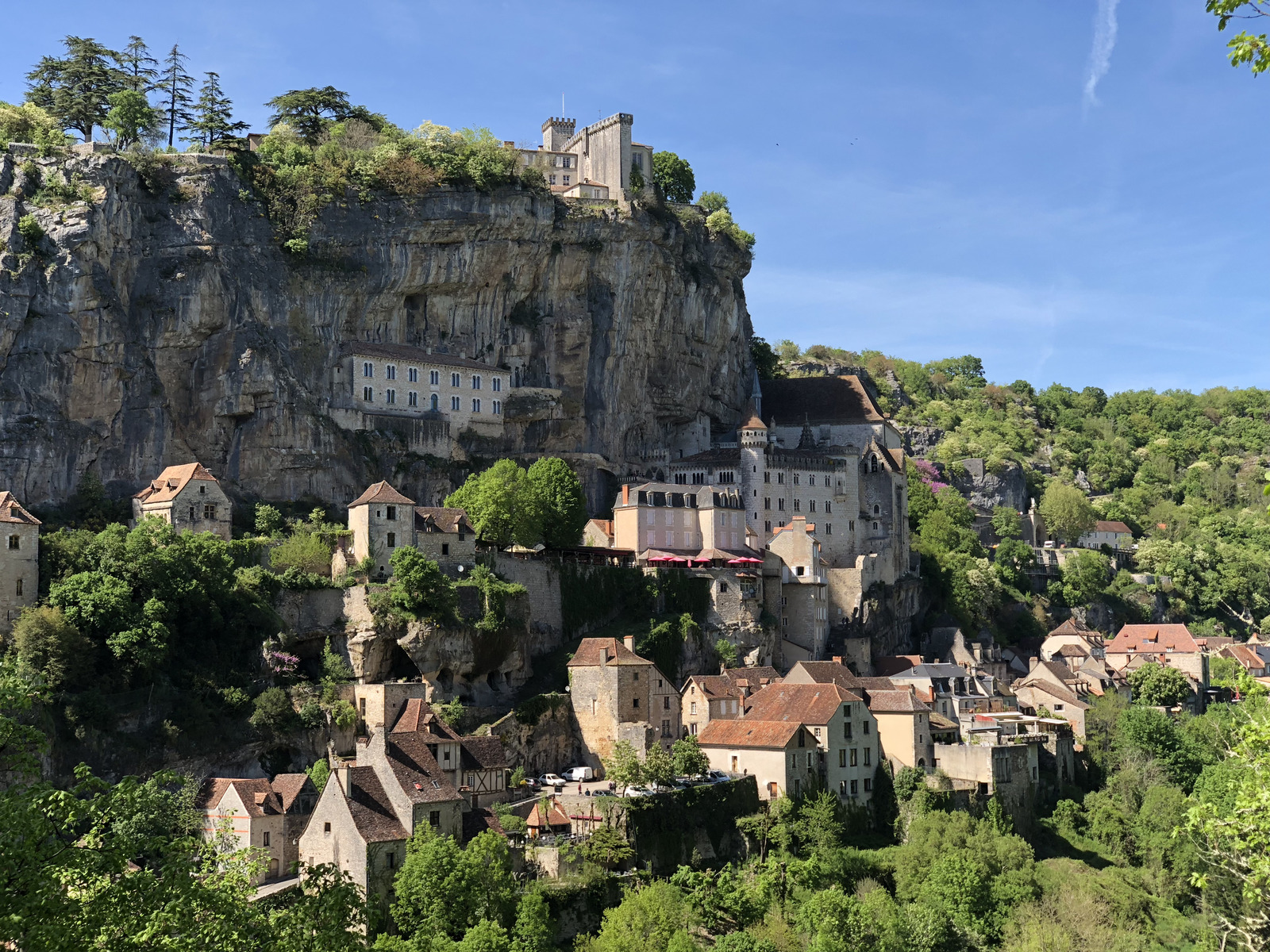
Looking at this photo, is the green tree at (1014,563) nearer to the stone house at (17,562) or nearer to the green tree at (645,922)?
the green tree at (645,922)

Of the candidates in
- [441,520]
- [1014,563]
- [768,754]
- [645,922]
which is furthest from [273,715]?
[1014,563]

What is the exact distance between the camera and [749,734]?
57906 millimetres

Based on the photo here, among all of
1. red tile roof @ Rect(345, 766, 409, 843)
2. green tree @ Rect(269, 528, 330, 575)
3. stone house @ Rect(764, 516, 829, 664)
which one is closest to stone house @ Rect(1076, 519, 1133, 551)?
stone house @ Rect(764, 516, 829, 664)

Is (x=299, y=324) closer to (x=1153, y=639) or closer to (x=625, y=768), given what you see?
(x=625, y=768)

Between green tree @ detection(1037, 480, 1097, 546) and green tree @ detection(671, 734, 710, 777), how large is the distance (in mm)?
Result: 69987

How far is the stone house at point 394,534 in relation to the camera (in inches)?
2419

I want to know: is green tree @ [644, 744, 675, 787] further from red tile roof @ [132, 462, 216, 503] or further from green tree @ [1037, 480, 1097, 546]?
green tree @ [1037, 480, 1097, 546]

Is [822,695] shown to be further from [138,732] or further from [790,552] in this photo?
[138,732]

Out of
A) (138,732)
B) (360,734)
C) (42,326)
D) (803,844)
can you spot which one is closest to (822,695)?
(803,844)

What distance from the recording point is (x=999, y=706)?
74.9 meters

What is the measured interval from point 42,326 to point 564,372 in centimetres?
2846

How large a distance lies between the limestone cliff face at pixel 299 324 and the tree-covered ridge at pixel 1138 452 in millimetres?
20367

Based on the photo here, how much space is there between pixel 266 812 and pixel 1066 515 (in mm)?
85291

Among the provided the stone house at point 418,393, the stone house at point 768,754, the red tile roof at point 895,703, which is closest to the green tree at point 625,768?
the stone house at point 768,754
